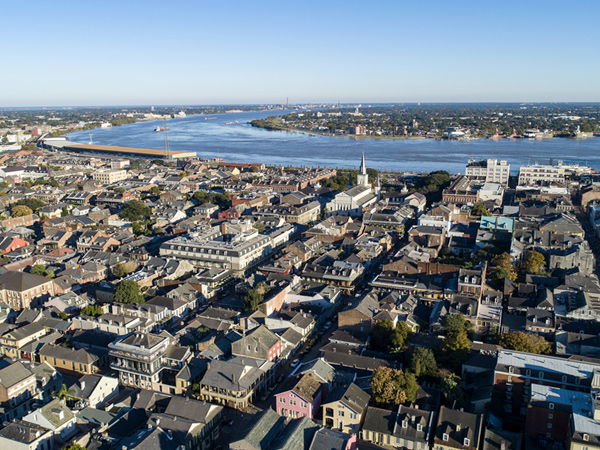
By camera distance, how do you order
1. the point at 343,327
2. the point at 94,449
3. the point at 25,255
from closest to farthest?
1. the point at 94,449
2. the point at 343,327
3. the point at 25,255

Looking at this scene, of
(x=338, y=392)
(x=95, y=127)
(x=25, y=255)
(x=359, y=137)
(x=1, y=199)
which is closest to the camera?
(x=338, y=392)

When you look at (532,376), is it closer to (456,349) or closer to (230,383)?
(456,349)

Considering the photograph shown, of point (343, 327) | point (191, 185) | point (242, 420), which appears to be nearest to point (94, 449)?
point (242, 420)

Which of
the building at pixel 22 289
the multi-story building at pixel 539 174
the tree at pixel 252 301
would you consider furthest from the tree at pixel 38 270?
the multi-story building at pixel 539 174

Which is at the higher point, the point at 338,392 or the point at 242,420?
the point at 338,392

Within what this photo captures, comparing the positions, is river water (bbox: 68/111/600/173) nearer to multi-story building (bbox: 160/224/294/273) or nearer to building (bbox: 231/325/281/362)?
multi-story building (bbox: 160/224/294/273)

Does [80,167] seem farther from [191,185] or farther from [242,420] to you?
[242,420]

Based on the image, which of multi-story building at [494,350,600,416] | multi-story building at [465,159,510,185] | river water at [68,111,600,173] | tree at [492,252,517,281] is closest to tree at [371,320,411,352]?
multi-story building at [494,350,600,416]
